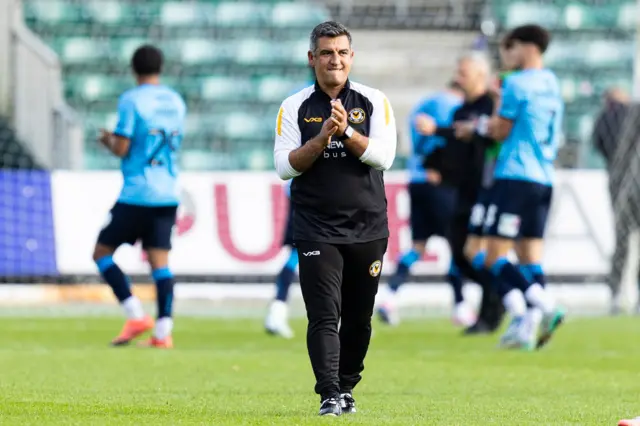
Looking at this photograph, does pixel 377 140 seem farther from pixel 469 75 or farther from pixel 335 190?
pixel 469 75

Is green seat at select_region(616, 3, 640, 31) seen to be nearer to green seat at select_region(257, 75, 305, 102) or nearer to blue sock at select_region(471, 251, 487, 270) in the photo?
green seat at select_region(257, 75, 305, 102)

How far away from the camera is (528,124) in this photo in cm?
1011

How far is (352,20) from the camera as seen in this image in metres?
21.3

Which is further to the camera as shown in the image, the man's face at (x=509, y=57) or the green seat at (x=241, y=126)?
the green seat at (x=241, y=126)

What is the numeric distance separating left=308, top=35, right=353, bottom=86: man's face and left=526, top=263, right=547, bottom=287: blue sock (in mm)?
4793

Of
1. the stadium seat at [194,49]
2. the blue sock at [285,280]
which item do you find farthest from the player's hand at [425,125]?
the stadium seat at [194,49]

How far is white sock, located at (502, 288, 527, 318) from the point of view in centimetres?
1035

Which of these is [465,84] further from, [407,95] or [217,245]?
[407,95]

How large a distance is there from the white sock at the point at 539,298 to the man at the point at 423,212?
8.35 ft

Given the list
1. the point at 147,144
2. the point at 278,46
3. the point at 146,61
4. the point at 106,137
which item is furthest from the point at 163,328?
the point at 278,46

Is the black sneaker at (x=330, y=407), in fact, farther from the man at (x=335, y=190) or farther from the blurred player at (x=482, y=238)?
the blurred player at (x=482, y=238)

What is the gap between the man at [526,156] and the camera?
1007cm

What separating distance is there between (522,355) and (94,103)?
12.1 metres

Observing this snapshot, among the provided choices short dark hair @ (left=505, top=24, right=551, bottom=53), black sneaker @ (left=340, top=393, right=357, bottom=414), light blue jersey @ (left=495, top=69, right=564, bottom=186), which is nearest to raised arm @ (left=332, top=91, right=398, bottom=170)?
black sneaker @ (left=340, top=393, right=357, bottom=414)
